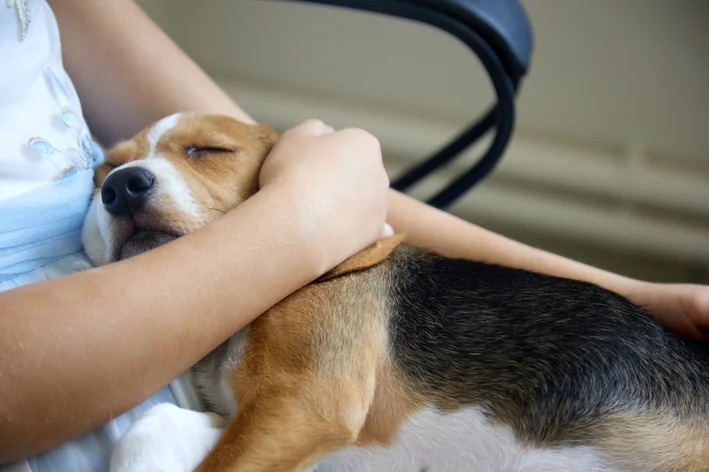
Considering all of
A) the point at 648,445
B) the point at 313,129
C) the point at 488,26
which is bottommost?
the point at 648,445

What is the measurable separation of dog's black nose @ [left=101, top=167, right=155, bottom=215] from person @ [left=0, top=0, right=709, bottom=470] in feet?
0.27

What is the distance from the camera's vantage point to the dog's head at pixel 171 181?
930 mm

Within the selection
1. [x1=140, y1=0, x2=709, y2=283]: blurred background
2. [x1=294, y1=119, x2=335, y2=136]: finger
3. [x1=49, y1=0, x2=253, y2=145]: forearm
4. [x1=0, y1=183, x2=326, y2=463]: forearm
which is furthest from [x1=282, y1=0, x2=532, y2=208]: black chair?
[x1=140, y1=0, x2=709, y2=283]: blurred background

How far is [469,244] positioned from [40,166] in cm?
66

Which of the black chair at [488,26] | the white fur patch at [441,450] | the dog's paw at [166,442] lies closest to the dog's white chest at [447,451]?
the white fur patch at [441,450]

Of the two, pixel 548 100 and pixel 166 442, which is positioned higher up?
pixel 548 100

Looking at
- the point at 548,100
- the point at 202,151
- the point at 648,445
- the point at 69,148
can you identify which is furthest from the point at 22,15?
the point at 548,100

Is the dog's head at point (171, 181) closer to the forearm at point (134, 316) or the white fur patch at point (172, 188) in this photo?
the white fur patch at point (172, 188)

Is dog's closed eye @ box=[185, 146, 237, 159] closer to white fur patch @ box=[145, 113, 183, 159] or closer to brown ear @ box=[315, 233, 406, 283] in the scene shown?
white fur patch @ box=[145, 113, 183, 159]

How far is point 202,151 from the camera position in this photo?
43.0 inches

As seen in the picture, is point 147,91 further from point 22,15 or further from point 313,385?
point 313,385

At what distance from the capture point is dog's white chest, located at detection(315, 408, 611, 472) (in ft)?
Result: 2.79

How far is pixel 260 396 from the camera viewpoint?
2.69ft

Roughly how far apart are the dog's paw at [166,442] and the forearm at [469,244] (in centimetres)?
49
